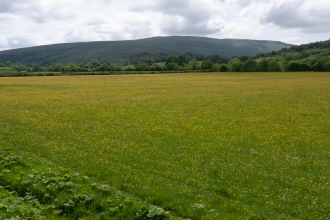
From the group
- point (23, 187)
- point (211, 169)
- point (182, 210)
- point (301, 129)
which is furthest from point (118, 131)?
point (301, 129)

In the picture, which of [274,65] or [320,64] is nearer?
[320,64]

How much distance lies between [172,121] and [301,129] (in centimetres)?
1093

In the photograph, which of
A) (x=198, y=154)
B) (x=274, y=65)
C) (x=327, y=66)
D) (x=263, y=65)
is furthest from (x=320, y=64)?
(x=198, y=154)

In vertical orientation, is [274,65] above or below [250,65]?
below

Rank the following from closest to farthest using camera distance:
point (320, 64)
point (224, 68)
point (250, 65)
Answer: point (320, 64)
point (250, 65)
point (224, 68)

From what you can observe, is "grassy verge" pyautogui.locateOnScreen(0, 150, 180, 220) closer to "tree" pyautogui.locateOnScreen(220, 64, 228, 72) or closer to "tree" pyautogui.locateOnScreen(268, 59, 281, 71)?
"tree" pyautogui.locateOnScreen(268, 59, 281, 71)

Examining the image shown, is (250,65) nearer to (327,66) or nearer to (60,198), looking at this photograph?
(327,66)

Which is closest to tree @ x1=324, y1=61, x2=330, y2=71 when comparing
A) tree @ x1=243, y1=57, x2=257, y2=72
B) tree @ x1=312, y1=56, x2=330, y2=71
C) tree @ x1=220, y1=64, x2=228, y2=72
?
tree @ x1=312, y1=56, x2=330, y2=71

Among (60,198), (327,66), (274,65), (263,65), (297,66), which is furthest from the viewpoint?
(263,65)

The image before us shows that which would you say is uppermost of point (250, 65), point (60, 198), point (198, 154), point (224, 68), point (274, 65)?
point (250, 65)

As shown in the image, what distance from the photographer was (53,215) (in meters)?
9.00

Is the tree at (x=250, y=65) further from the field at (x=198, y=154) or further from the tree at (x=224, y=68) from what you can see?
the field at (x=198, y=154)

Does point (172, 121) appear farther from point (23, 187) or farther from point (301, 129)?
point (23, 187)

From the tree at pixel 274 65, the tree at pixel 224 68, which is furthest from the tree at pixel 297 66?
the tree at pixel 224 68
